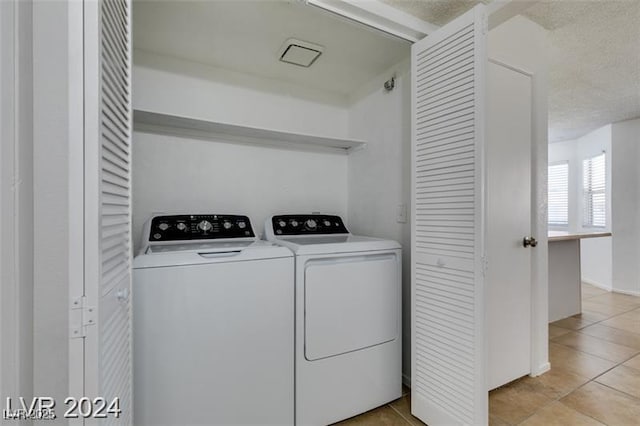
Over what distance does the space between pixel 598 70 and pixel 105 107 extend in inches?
153

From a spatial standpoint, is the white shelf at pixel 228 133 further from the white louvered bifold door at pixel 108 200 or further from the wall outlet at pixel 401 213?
the white louvered bifold door at pixel 108 200

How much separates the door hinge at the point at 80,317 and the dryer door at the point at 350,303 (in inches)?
40.8

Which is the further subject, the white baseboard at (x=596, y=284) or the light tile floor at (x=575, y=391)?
the white baseboard at (x=596, y=284)

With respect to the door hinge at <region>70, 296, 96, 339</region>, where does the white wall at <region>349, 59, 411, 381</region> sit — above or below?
above

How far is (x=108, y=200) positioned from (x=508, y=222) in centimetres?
220

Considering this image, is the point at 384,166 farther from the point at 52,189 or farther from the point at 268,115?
the point at 52,189

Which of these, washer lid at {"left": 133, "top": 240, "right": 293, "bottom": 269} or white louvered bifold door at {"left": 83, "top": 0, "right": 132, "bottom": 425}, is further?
washer lid at {"left": 133, "top": 240, "right": 293, "bottom": 269}

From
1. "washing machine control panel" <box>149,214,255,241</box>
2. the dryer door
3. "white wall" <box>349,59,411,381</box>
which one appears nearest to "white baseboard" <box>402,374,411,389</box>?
"white wall" <box>349,59,411,381</box>

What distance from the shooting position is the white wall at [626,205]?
167 inches

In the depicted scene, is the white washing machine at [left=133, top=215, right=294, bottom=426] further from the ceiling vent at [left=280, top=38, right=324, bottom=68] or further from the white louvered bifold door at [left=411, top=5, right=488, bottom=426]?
the ceiling vent at [left=280, top=38, right=324, bottom=68]

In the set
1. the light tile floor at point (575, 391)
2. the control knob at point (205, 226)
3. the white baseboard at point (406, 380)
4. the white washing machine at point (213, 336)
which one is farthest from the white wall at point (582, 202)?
the control knob at point (205, 226)

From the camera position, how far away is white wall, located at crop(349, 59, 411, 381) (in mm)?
2152

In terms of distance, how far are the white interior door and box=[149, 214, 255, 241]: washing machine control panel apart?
164cm
